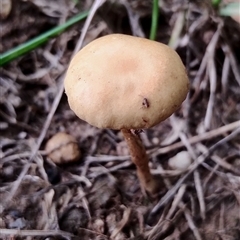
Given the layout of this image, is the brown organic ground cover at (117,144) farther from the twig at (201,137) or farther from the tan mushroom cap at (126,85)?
the tan mushroom cap at (126,85)

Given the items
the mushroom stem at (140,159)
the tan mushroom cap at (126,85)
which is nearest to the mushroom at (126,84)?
the tan mushroom cap at (126,85)

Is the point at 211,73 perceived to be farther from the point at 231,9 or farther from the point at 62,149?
the point at 62,149

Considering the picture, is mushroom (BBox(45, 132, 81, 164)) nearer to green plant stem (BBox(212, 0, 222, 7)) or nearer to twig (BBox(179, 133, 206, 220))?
twig (BBox(179, 133, 206, 220))

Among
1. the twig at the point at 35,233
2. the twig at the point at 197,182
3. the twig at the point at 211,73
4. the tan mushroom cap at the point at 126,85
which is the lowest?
the twig at the point at 35,233

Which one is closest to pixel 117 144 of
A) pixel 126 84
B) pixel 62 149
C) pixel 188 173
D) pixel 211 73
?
pixel 62 149

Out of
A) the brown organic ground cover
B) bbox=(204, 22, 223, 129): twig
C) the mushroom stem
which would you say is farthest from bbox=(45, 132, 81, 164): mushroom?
bbox=(204, 22, 223, 129): twig

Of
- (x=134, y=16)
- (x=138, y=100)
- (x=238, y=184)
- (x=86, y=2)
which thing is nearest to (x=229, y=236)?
(x=238, y=184)
